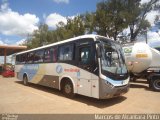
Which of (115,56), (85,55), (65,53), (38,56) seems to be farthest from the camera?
(38,56)

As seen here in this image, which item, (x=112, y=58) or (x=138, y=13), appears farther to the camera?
(x=138, y=13)

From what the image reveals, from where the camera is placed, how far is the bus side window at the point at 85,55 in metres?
8.60

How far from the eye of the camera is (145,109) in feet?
25.9

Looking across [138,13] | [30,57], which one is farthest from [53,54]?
[138,13]

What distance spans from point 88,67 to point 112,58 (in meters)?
1.20

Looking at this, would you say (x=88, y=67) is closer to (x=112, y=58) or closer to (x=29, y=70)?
(x=112, y=58)

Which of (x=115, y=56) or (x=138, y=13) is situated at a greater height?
(x=138, y=13)

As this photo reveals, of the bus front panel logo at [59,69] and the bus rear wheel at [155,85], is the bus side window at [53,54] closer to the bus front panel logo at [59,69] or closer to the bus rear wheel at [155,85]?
the bus front panel logo at [59,69]

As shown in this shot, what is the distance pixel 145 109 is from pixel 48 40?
46.5 m

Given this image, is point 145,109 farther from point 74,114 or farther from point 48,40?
point 48,40

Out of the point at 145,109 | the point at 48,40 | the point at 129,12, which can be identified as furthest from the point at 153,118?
the point at 48,40

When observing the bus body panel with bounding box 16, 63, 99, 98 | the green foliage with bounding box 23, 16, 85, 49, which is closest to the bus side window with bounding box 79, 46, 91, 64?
the bus body panel with bounding box 16, 63, 99, 98

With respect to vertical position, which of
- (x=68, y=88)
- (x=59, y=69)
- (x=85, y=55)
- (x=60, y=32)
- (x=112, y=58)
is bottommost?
(x=68, y=88)

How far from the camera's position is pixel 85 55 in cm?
885
